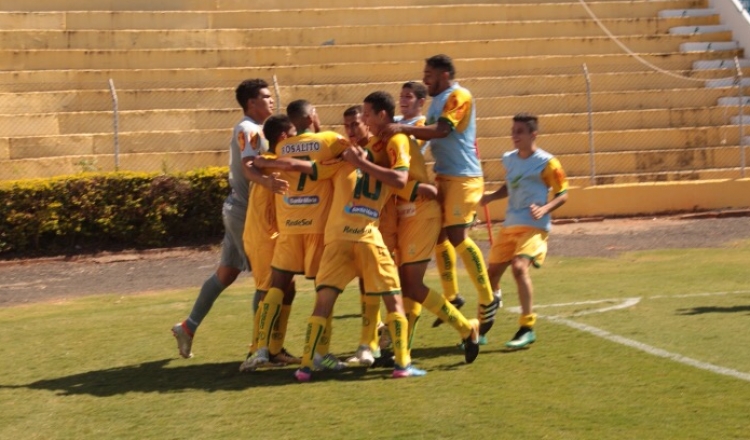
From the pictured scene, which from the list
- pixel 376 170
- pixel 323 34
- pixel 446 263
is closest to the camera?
pixel 376 170

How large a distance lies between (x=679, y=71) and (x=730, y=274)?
394 inches

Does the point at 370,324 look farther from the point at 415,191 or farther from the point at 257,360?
the point at 415,191

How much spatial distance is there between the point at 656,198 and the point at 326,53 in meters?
6.31

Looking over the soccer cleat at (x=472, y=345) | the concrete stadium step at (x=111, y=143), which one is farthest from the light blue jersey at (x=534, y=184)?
the concrete stadium step at (x=111, y=143)

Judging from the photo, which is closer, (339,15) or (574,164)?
(574,164)

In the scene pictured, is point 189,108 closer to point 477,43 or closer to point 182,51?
point 182,51

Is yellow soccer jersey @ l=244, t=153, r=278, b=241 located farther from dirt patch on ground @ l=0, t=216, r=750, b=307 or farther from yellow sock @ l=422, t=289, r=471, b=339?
dirt patch on ground @ l=0, t=216, r=750, b=307

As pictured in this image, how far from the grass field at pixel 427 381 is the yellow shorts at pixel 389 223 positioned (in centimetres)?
90

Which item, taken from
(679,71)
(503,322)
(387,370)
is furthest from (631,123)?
(387,370)

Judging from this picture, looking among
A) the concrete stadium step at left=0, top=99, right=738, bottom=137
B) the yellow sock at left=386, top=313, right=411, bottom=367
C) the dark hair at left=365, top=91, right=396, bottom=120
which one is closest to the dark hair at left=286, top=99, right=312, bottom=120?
the dark hair at left=365, top=91, right=396, bottom=120

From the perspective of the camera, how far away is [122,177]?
16453mm

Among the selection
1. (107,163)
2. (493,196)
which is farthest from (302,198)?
Result: (107,163)

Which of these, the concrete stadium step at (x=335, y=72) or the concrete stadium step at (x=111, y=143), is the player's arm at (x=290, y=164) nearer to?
the concrete stadium step at (x=111, y=143)

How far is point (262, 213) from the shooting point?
822 cm
